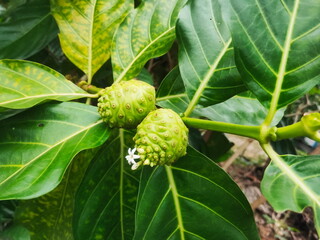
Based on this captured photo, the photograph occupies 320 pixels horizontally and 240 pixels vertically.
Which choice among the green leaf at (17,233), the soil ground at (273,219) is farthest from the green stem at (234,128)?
the soil ground at (273,219)

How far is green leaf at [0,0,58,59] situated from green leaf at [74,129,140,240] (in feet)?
1.83

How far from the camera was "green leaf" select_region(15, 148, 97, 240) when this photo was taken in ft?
3.04

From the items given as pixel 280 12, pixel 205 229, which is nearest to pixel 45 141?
pixel 205 229

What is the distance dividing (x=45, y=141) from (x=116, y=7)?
0.47 metres

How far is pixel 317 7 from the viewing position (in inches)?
26.1

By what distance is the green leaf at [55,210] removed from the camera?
93 cm

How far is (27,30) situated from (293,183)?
1.09 metres

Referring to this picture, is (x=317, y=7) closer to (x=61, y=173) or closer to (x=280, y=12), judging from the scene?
(x=280, y=12)

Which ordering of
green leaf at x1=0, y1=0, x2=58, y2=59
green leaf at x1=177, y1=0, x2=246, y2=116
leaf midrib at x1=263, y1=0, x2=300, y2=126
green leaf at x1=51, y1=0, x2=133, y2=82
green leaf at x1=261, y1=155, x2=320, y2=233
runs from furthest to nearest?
green leaf at x1=0, y1=0, x2=58, y2=59
green leaf at x1=51, y1=0, x2=133, y2=82
green leaf at x1=177, y1=0, x2=246, y2=116
leaf midrib at x1=263, y1=0, x2=300, y2=126
green leaf at x1=261, y1=155, x2=320, y2=233

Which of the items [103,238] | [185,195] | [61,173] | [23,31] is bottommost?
[103,238]

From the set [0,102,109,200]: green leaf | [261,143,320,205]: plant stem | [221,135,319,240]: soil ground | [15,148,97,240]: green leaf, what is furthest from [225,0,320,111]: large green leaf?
[221,135,319,240]: soil ground

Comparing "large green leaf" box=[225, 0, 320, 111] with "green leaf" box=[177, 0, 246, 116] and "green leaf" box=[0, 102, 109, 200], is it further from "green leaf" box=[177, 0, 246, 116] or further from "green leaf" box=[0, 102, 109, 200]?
"green leaf" box=[0, 102, 109, 200]

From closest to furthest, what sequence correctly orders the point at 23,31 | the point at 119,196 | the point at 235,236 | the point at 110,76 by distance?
1. the point at 235,236
2. the point at 119,196
3. the point at 23,31
4. the point at 110,76

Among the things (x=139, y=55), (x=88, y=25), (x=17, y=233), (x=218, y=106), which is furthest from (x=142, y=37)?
(x=17, y=233)
